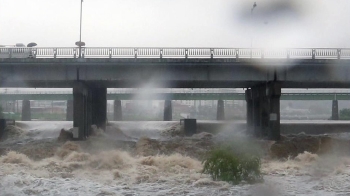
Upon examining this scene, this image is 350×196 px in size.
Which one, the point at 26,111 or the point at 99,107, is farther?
the point at 26,111

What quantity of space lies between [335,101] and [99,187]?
63.7 metres

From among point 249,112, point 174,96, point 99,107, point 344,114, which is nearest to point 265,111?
point 249,112

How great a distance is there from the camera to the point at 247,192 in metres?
14.1

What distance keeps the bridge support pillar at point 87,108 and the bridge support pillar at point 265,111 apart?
15270 mm

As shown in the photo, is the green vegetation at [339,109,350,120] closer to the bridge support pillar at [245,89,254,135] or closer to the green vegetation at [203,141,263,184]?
the bridge support pillar at [245,89,254,135]

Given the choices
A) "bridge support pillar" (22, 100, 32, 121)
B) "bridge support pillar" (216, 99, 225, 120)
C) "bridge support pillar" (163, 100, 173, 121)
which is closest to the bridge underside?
"bridge support pillar" (216, 99, 225, 120)

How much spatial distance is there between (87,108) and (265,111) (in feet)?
50.9

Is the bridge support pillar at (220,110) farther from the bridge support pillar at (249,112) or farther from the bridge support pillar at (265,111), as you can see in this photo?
the bridge support pillar at (265,111)

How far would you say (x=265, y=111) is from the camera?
38.1 metres

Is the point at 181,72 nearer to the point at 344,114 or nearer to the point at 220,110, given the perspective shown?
the point at 220,110

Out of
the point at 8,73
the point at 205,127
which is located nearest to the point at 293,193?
the point at 8,73

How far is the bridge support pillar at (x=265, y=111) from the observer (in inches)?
1430

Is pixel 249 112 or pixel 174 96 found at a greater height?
pixel 174 96

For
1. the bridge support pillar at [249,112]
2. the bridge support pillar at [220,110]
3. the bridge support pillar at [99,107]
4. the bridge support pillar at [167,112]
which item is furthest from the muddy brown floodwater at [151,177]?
the bridge support pillar at [167,112]
